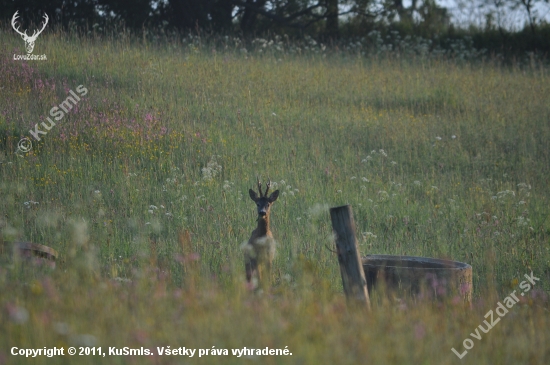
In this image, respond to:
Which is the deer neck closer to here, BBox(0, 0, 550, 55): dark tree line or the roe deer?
the roe deer

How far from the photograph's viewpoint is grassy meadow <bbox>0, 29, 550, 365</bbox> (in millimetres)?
5285

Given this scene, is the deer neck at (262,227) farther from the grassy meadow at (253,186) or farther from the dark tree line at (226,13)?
the dark tree line at (226,13)

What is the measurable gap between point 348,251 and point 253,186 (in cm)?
561

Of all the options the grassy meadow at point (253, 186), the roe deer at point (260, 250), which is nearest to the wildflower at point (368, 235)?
the grassy meadow at point (253, 186)

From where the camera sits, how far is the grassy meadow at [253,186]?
5.29 m

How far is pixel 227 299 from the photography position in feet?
19.7

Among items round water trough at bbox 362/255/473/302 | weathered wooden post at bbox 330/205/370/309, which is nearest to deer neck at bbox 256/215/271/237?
round water trough at bbox 362/255/473/302

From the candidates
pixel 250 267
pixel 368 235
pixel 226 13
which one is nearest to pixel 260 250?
pixel 250 267

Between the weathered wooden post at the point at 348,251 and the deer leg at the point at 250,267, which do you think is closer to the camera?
the weathered wooden post at the point at 348,251

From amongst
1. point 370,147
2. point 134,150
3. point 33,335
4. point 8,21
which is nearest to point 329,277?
point 33,335

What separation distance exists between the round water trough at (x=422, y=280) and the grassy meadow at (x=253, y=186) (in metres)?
0.31

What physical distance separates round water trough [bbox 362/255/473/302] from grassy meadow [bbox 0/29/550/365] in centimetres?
31

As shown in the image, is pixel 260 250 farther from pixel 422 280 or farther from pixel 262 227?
pixel 422 280

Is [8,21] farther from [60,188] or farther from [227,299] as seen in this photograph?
[227,299]
